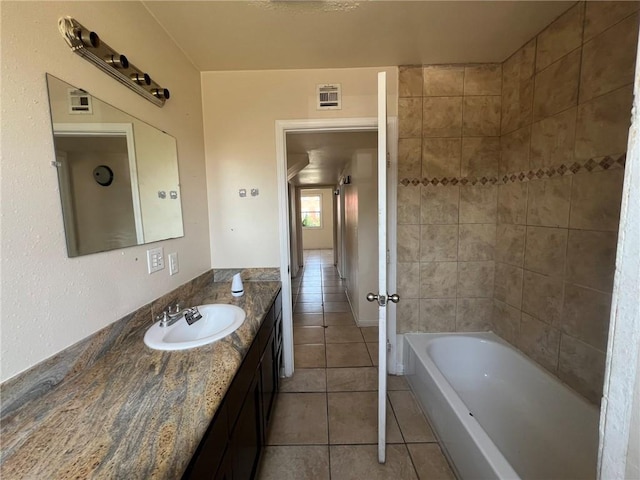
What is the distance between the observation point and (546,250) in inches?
63.8

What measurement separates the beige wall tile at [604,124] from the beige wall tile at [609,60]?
44mm

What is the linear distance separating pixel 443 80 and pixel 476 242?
49.4 inches

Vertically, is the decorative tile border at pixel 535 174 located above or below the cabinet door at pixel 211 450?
above

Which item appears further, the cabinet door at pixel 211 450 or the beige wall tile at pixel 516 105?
the beige wall tile at pixel 516 105

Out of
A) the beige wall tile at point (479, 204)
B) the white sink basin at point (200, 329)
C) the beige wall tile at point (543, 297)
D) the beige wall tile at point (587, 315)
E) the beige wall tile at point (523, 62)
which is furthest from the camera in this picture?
the beige wall tile at point (479, 204)

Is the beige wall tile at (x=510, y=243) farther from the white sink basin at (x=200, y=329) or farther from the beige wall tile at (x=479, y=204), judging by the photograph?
the white sink basin at (x=200, y=329)

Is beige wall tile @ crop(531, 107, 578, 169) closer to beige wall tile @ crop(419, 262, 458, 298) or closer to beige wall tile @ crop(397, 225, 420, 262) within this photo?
beige wall tile @ crop(397, 225, 420, 262)

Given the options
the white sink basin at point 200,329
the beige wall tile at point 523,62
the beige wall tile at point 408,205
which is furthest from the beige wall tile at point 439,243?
the white sink basin at point 200,329

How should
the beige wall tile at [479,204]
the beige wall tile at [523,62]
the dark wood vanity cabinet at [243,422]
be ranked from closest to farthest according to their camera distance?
the dark wood vanity cabinet at [243,422]
the beige wall tile at [523,62]
the beige wall tile at [479,204]

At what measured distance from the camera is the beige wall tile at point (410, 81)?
1931mm

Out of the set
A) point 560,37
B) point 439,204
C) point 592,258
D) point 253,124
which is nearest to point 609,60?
point 560,37

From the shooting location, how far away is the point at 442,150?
1.99 m

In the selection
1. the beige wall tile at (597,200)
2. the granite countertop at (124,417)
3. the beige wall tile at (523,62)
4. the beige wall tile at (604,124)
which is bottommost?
the granite countertop at (124,417)

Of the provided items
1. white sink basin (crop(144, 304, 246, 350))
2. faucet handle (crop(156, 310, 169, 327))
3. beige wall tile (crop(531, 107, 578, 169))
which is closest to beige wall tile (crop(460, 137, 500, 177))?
beige wall tile (crop(531, 107, 578, 169))
